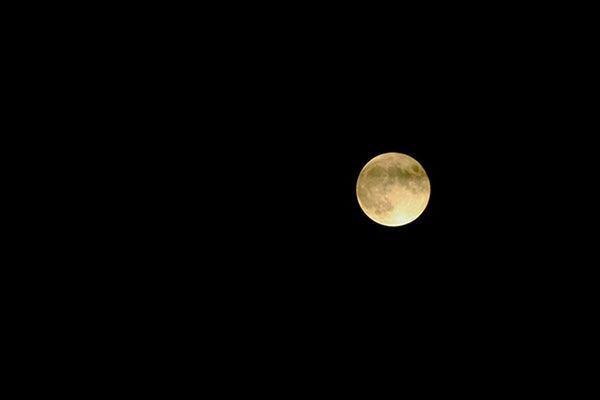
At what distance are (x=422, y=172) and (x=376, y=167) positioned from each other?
33 centimetres

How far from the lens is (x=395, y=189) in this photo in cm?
284

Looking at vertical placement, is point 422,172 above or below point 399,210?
above

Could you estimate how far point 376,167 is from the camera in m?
2.93

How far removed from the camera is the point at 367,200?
2.95 metres

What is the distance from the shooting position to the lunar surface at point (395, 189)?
9.30 ft

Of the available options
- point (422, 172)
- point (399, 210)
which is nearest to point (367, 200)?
point (399, 210)

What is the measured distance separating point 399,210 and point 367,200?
24 cm

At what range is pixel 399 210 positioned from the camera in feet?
9.33

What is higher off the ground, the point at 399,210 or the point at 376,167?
the point at 376,167

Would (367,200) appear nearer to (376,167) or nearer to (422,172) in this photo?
(376,167)

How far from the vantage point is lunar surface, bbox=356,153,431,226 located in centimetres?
283

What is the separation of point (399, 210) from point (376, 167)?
348mm

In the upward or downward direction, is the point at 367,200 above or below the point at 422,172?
below

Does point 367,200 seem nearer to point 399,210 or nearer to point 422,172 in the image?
point 399,210
